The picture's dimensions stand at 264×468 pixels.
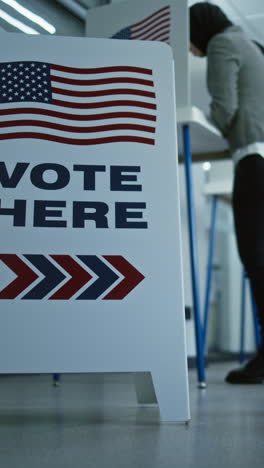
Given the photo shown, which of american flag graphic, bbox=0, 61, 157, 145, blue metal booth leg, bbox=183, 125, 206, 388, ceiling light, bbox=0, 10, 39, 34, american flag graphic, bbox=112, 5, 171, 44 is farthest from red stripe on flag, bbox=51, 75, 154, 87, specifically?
ceiling light, bbox=0, 10, 39, 34

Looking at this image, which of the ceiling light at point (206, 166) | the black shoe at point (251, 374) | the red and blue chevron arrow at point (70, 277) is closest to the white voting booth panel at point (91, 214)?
the red and blue chevron arrow at point (70, 277)

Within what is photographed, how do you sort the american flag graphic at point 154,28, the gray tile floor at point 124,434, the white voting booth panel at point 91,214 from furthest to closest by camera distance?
the american flag graphic at point 154,28
the white voting booth panel at point 91,214
the gray tile floor at point 124,434

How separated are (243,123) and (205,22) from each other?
43cm

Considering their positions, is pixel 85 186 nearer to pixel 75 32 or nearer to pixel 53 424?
pixel 53 424

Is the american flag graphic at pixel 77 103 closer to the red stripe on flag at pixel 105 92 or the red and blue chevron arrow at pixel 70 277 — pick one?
the red stripe on flag at pixel 105 92

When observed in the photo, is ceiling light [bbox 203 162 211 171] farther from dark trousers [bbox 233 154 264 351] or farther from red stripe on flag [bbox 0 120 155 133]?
red stripe on flag [bbox 0 120 155 133]

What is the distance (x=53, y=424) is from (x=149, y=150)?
0.46m

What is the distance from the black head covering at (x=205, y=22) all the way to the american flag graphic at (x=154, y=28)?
0.11 metres

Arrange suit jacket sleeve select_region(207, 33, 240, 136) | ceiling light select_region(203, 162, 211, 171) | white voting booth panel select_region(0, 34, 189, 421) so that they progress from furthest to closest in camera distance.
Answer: ceiling light select_region(203, 162, 211, 171) → suit jacket sleeve select_region(207, 33, 240, 136) → white voting booth panel select_region(0, 34, 189, 421)

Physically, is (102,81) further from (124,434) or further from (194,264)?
(194,264)

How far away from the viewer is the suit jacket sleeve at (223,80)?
1.90 m

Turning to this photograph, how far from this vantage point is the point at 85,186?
100cm

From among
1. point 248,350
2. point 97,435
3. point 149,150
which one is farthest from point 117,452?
point 248,350

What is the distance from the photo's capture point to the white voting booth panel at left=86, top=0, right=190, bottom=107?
6.31 feet
